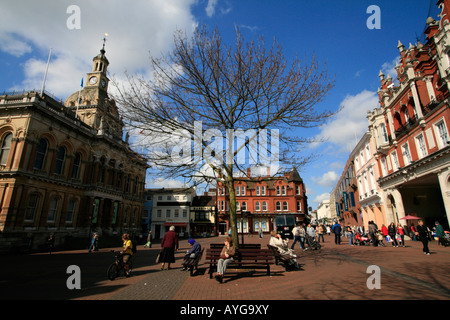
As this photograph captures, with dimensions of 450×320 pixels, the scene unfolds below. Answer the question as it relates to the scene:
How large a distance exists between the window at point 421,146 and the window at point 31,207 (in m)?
→ 35.6

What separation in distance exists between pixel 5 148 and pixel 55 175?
4806 mm

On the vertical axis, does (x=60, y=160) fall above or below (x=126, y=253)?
above

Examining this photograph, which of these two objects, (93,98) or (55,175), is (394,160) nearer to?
(55,175)

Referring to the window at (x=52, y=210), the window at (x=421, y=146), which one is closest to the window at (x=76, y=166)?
the window at (x=52, y=210)

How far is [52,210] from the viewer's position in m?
24.1

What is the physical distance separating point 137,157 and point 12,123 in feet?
66.1

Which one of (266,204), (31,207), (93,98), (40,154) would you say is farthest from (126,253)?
(266,204)

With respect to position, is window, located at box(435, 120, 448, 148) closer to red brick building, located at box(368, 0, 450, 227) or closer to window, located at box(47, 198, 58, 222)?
red brick building, located at box(368, 0, 450, 227)

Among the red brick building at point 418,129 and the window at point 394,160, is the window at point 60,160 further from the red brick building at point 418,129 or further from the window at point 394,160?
the window at point 394,160

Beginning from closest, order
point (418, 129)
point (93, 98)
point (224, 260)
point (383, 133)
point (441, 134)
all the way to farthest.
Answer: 1. point (224, 260)
2. point (441, 134)
3. point (418, 129)
4. point (383, 133)
5. point (93, 98)

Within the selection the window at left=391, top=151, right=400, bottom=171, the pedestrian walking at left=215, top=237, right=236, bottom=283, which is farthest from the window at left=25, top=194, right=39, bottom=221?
the window at left=391, top=151, right=400, bottom=171

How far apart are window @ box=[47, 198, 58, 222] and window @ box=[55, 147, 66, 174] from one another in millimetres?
3151

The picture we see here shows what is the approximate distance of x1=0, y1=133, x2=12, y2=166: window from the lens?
69.5 ft
